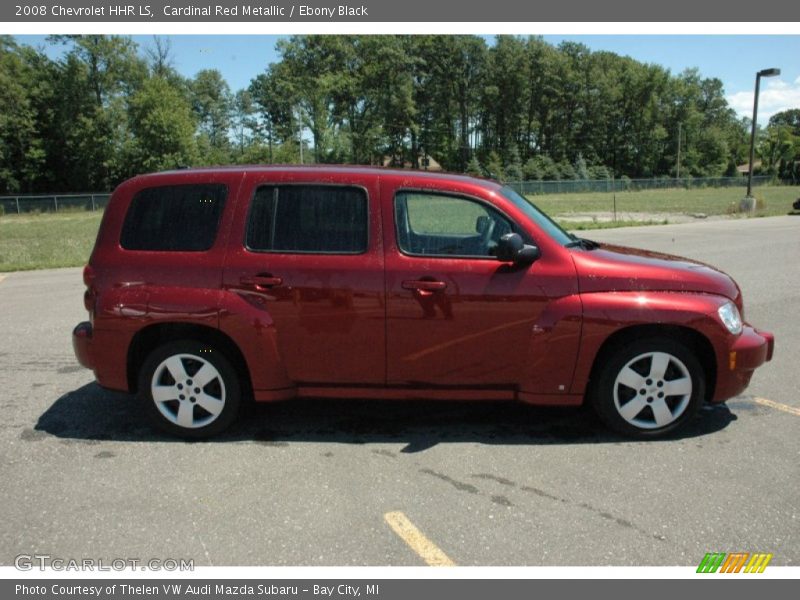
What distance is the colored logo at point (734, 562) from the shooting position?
9.53 feet

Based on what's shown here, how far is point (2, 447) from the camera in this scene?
420 centimetres

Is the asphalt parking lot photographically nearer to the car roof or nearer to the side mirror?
the side mirror

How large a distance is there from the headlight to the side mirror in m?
1.25

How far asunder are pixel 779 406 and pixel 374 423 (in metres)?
3.10

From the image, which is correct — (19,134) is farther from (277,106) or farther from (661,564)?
(661,564)

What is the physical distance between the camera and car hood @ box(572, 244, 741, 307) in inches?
158

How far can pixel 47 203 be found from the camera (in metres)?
41.8

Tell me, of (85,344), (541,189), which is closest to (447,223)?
(85,344)

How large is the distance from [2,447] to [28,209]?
142 feet

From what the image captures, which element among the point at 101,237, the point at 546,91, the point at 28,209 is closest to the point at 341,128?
the point at 546,91

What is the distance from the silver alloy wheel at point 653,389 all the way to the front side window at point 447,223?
1.22 m

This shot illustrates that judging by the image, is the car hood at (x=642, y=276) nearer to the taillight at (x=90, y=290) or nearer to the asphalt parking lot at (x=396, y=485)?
the asphalt parking lot at (x=396, y=485)

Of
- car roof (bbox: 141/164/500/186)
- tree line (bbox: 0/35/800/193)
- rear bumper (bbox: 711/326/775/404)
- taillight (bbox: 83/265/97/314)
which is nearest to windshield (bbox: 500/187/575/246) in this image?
car roof (bbox: 141/164/500/186)

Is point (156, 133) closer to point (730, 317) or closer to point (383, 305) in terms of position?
point (383, 305)
